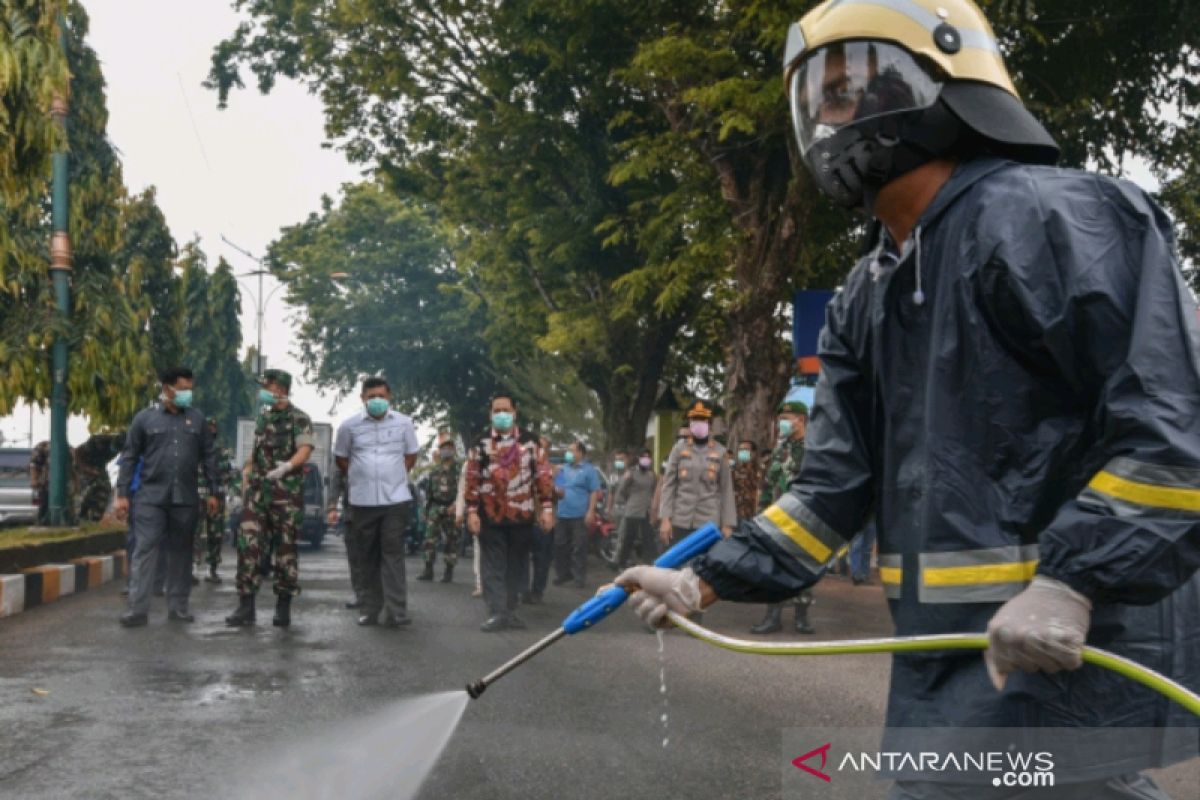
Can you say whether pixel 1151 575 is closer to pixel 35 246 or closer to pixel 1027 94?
pixel 1027 94

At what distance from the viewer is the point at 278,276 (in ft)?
157

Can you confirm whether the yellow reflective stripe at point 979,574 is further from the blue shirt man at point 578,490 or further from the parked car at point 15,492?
the parked car at point 15,492

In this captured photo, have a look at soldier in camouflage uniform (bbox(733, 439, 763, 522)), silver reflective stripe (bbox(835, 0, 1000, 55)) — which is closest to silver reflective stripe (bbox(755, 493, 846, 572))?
silver reflective stripe (bbox(835, 0, 1000, 55))

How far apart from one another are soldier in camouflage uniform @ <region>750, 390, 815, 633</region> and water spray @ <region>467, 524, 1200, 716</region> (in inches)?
334

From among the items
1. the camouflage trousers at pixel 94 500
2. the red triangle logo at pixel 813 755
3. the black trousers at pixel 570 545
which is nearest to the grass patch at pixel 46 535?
the camouflage trousers at pixel 94 500

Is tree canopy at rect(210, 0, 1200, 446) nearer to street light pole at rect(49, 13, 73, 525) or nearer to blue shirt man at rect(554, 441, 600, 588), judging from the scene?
blue shirt man at rect(554, 441, 600, 588)

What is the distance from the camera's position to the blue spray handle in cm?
256

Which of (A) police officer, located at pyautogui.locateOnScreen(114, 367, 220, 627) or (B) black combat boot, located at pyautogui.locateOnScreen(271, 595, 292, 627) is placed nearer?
(A) police officer, located at pyautogui.locateOnScreen(114, 367, 220, 627)

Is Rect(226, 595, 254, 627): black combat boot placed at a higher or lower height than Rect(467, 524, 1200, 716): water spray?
lower

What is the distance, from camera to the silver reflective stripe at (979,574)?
206 cm

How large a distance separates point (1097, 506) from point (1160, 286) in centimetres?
31

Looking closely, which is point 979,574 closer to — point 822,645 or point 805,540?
point 822,645

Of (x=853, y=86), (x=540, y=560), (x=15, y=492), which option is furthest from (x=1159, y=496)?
(x=15, y=492)

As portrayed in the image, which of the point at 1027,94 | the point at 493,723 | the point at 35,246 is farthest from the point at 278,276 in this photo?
the point at 493,723
